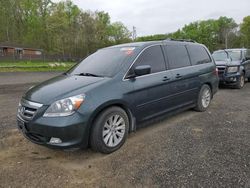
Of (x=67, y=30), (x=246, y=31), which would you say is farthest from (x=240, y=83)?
(x=246, y=31)

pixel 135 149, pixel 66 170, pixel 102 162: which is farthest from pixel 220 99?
pixel 66 170

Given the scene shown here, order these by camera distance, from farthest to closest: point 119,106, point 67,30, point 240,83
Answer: point 67,30
point 240,83
point 119,106

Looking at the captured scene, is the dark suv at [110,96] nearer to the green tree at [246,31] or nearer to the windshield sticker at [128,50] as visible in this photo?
the windshield sticker at [128,50]

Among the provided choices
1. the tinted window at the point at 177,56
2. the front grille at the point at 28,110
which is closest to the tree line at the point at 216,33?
the tinted window at the point at 177,56

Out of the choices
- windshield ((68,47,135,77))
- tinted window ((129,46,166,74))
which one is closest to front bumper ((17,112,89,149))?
windshield ((68,47,135,77))

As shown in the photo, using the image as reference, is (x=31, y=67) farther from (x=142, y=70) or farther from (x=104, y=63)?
(x=142, y=70)

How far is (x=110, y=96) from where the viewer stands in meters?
3.68

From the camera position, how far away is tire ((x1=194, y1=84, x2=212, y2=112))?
5879 mm

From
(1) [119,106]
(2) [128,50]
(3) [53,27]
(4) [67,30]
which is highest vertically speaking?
(3) [53,27]

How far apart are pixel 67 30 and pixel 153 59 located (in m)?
44.2

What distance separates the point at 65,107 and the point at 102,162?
98 centimetres

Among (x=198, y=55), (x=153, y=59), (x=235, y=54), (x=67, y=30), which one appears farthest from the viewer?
(x=67, y=30)

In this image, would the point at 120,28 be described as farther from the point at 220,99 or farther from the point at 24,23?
the point at 220,99

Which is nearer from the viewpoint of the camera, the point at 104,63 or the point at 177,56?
the point at 104,63
